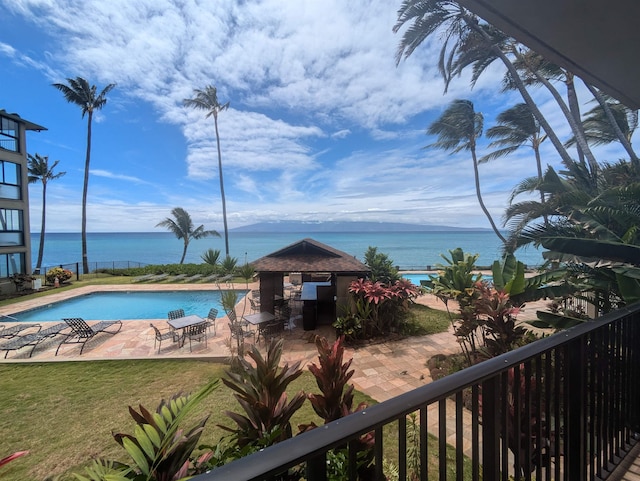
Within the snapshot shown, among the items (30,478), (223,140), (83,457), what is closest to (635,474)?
(83,457)

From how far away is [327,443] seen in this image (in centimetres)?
80

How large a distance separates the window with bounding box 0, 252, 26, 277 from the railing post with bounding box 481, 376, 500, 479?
2392cm

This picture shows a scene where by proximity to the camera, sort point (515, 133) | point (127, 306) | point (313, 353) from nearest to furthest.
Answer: point (313, 353) → point (127, 306) → point (515, 133)

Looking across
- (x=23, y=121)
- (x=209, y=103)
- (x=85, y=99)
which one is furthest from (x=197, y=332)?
(x=209, y=103)

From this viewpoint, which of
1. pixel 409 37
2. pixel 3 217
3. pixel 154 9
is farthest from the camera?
pixel 3 217

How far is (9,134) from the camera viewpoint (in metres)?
16.4

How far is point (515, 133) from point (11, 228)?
34016 millimetres

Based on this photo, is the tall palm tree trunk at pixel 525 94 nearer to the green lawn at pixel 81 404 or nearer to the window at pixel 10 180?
the green lawn at pixel 81 404

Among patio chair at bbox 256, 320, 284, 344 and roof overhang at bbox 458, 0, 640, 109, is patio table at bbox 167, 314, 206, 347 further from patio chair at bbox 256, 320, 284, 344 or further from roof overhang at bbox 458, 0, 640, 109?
roof overhang at bbox 458, 0, 640, 109

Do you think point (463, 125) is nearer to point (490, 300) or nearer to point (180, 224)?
point (490, 300)

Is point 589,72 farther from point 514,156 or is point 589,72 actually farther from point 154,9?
point 514,156

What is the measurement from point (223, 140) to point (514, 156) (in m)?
29.8

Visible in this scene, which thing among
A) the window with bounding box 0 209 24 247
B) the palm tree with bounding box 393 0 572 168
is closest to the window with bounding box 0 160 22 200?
the window with bounding box 0 209 24 247

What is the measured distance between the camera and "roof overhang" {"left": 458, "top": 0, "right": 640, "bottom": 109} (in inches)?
81.9
